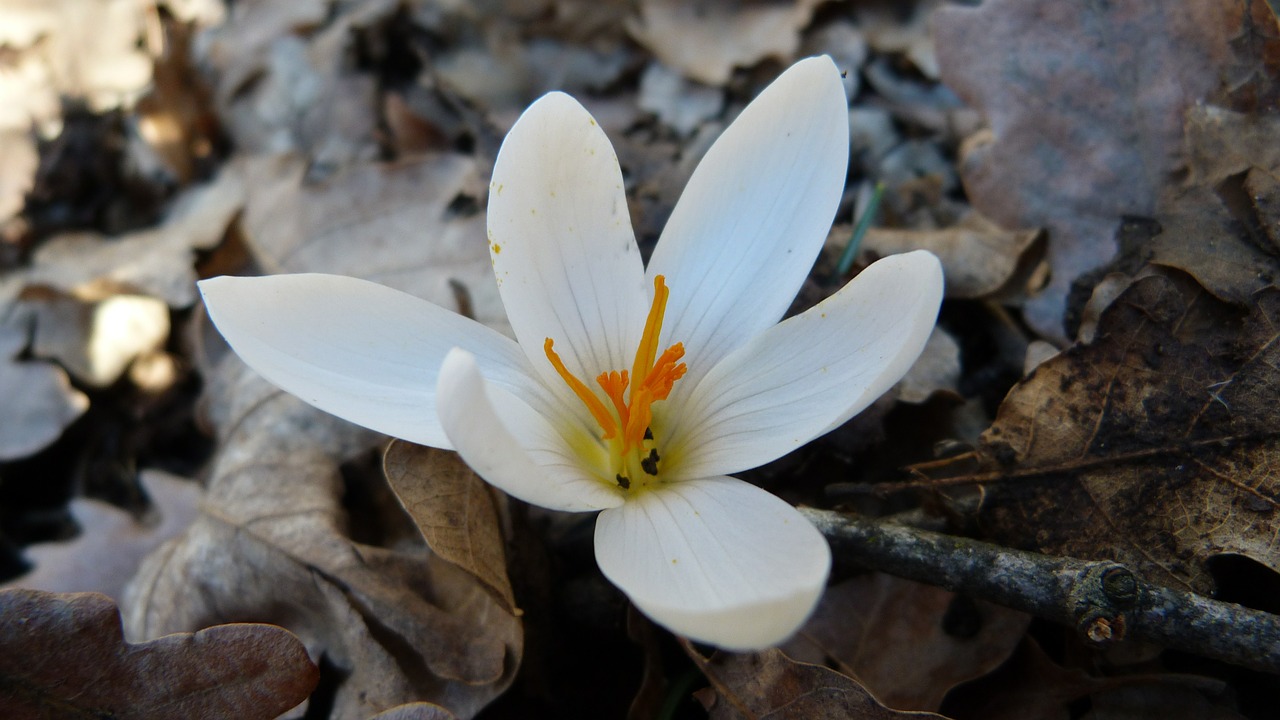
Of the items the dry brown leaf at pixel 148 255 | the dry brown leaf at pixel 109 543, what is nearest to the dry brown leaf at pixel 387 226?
the dry brown leaf at pixel 148 255

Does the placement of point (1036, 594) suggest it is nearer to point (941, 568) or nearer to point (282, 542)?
point (941, 568)

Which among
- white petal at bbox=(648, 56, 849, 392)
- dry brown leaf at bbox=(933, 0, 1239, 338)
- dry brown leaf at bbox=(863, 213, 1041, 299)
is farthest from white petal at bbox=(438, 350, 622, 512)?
dry brown leaf at bbox=(933, 0, 1239, 338)

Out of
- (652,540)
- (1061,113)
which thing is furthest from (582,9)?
(652,540)

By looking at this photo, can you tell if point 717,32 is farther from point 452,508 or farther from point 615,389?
point 452,508

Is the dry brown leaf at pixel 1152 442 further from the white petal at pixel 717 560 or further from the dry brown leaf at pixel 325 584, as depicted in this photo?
the dry brown leaf at pixel 325 584

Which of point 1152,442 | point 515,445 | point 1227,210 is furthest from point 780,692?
point 1227,210

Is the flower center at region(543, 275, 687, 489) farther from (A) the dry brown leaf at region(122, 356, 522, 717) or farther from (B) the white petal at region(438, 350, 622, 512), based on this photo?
(A) the dry brown leaf at region(122, 356, 522, 717)
